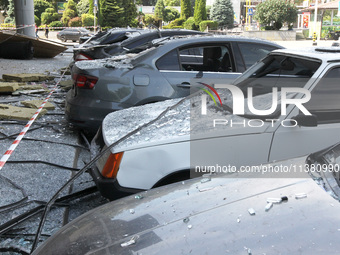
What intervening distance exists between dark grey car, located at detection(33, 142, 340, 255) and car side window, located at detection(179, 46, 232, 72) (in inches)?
148

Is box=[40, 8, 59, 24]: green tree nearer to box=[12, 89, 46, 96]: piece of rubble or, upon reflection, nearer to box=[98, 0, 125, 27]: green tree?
box=[98, 0, 125, 27]: green tree

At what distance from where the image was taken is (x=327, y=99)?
3.71m

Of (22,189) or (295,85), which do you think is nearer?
(295,85)

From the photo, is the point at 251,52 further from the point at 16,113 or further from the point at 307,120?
the point at 16,113

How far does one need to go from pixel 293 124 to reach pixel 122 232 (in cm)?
190

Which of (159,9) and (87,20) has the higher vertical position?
(159,9)

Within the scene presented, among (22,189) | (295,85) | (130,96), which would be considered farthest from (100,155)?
(130,96)

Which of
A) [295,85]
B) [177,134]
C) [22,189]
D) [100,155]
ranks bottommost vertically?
[22,189]

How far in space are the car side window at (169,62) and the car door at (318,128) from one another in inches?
108

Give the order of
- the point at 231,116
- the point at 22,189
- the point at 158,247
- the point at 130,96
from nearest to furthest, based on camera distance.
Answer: the point at 158,247
the point at 231,116
the point at 22,189
the point at 130,96

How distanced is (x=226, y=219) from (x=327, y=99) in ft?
6.69

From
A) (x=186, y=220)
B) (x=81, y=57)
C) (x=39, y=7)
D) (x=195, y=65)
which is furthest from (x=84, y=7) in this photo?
(x=186, y=220)

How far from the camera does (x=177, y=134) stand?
11.8 ft

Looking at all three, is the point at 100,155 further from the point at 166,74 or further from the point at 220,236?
the point at 166,74
